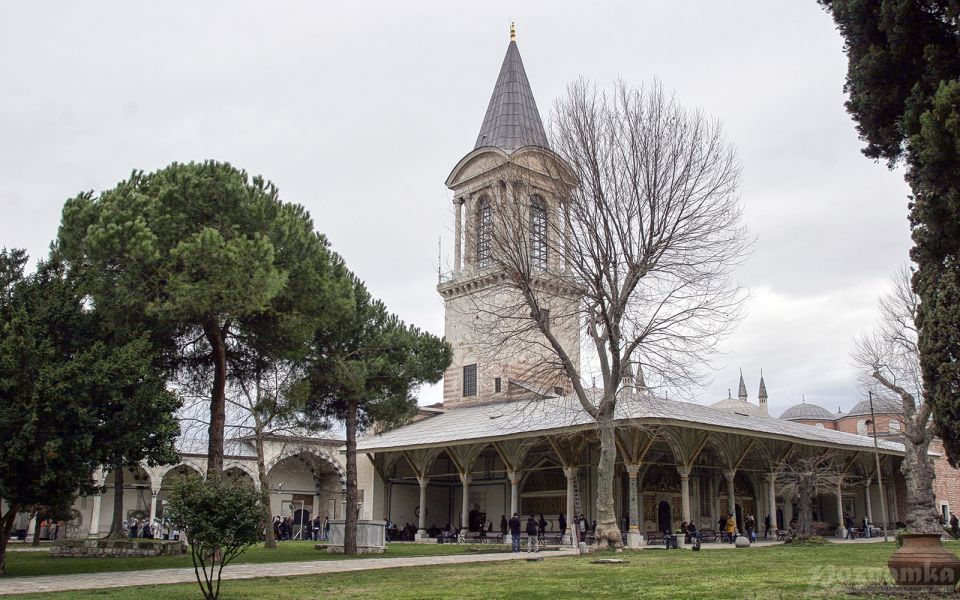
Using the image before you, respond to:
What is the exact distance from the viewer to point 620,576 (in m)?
11.9

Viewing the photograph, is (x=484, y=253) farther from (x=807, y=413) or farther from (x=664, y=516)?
(x=807, y=413)

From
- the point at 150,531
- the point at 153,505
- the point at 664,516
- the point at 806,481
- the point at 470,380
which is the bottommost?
the point at 150,531

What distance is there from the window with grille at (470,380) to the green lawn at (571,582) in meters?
20.4

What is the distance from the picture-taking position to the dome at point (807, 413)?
2503 inches

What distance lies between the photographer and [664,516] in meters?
28.7

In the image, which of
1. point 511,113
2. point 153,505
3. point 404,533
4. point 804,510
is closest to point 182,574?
point 804,510

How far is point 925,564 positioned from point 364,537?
1483cm

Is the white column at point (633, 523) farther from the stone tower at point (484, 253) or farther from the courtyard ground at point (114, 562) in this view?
the stone tower at point (484, 253)

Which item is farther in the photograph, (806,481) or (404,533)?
(404,533)

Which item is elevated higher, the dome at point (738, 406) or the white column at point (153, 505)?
the dome at point (738, 406)

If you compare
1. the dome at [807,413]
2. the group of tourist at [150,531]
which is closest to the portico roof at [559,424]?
the group of tourist at [150,531]

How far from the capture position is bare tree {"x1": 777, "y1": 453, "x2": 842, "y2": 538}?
2409 centimetres

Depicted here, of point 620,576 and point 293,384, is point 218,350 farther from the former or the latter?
point 620,576

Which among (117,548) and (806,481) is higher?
(806,481)
